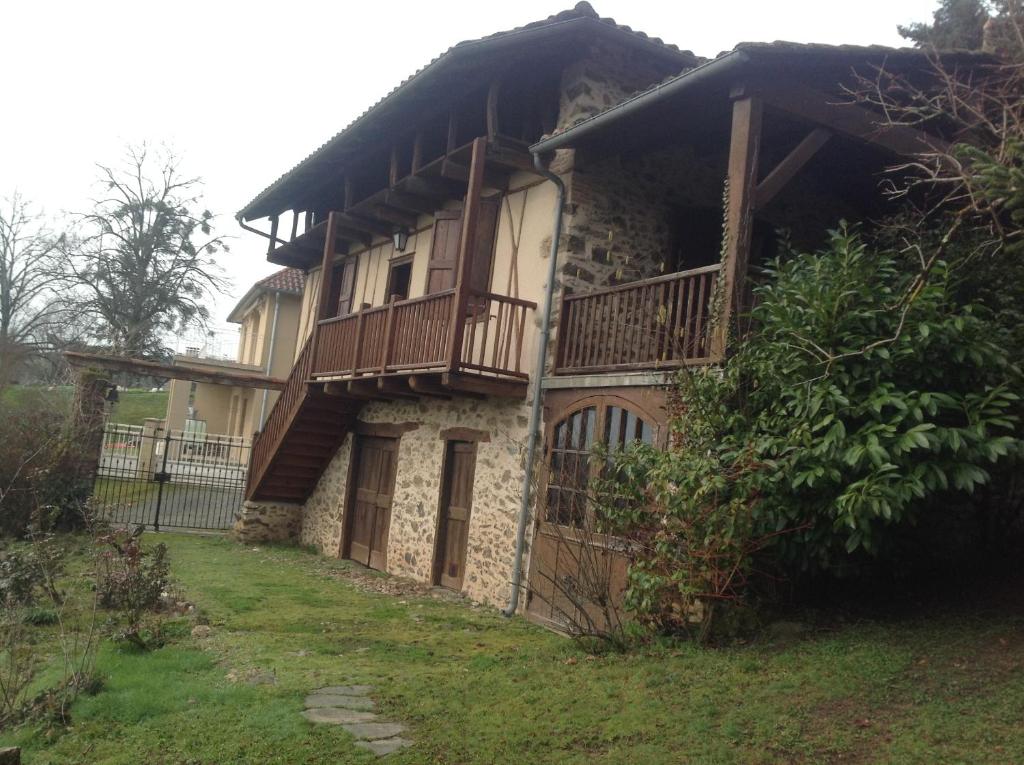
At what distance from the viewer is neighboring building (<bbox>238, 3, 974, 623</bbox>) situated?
24.0 feet

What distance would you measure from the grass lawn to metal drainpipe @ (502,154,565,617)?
5.73ft

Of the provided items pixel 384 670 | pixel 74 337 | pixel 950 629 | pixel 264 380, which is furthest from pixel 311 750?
pixel 74 337

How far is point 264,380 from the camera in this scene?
15.0 meters

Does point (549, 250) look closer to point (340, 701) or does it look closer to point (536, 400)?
point (536, 400)

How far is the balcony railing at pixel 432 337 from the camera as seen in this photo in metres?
9.33

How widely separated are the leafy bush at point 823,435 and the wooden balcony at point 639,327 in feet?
2.55

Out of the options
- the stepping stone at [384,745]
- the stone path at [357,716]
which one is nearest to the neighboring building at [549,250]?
the stone path at [357,716]

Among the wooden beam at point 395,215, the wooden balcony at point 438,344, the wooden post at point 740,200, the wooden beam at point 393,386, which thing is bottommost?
the wooden beam at point 393,386

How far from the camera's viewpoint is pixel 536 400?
916 cm

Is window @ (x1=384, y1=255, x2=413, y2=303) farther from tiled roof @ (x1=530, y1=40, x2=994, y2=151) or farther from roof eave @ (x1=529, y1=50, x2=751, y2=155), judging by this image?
tiled roof @ (x1=530, y1=40, x2=994, y2=151)

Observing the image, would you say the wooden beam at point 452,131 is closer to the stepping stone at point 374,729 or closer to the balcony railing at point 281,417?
the balcony railing at point 281,417

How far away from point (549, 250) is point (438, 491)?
3517 millimetres

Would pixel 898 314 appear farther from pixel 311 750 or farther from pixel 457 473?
pixel 457 473

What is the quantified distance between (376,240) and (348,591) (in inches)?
248
